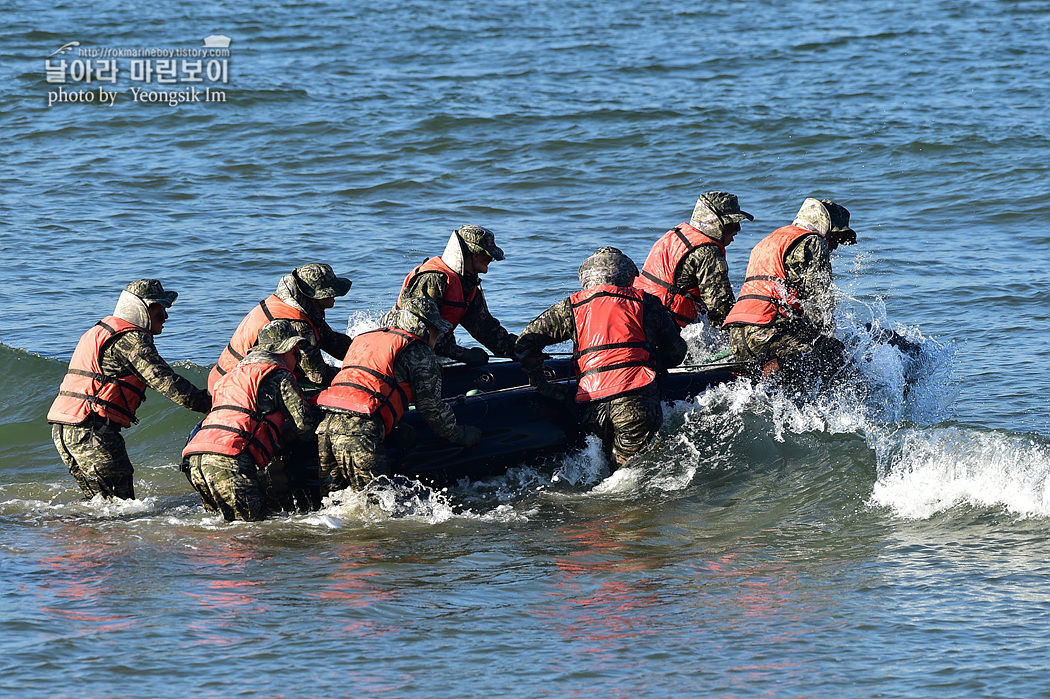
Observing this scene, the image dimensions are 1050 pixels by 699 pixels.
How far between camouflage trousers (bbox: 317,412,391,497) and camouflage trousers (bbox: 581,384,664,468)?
1601 mm

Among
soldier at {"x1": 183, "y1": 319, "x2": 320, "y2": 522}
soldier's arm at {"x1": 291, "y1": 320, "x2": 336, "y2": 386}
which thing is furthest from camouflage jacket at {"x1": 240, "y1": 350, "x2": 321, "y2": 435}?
soldier's arm at {"x1": 291, "y1": 320, "x2": 336, "y2": 386}

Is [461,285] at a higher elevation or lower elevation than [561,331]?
higher

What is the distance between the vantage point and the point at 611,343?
8.59 metres

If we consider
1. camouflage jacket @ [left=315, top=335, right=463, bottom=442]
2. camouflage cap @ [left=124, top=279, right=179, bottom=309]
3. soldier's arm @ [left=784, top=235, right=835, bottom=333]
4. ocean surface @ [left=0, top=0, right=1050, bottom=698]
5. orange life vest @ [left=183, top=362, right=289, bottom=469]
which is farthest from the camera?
soldier's arm @ [left=784, top=235, right=835, bottom=333]

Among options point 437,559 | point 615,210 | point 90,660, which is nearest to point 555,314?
point 437,559

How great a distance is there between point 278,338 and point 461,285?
176 cm

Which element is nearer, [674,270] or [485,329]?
[485,329]

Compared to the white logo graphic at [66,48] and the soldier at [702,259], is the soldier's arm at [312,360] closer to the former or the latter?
the soldier at [702,259]

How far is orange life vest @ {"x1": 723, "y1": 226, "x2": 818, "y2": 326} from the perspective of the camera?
9242mm

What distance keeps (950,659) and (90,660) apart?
4.16 meters

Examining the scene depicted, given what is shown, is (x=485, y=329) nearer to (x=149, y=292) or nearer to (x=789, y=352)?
(x=789, y=352)

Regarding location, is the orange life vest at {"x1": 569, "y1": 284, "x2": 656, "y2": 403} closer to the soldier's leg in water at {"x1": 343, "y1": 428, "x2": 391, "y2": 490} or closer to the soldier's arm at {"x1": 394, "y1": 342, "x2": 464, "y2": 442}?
the soldier's arm at {"x1": 394, "y1": 342, "x2": 464, "y2": 442}

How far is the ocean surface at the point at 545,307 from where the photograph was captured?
6.20 meters

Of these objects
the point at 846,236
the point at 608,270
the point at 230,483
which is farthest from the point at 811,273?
the point at 230,483
